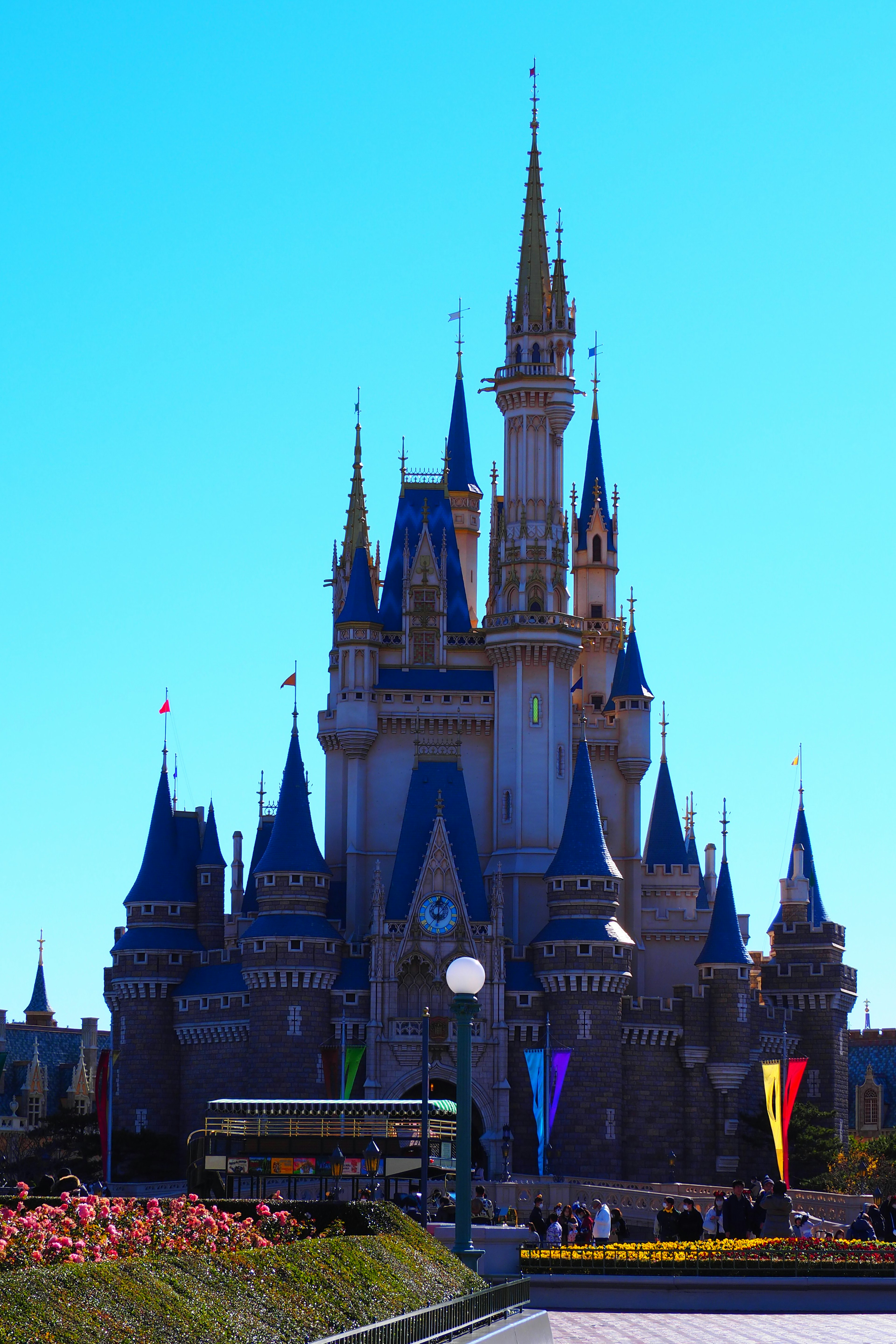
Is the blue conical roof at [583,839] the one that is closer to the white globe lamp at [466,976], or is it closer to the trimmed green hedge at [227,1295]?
the white globe lamp at [466,976]

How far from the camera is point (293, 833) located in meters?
71.4

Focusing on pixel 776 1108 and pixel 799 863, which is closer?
pixel 776 1108

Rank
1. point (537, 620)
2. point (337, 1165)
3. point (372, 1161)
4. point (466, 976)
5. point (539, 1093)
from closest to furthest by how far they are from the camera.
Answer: point (466, 976) < point (337, 1165) < point (372, 1161) < point (539, 1093) < point (537, 620)

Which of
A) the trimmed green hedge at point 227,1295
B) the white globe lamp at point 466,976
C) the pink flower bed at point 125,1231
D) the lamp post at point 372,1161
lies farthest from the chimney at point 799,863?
the trimmed green hedge at point 227,1295

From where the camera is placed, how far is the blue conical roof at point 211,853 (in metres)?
78.4

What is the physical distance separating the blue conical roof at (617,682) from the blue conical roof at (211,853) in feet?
50.7

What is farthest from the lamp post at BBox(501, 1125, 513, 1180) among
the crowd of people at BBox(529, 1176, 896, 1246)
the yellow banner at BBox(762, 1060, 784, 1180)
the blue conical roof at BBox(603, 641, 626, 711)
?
the crowd of people at BBox(529, 1176, 896, 1246)

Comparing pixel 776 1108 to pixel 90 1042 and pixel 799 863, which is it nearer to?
pixel 799 863

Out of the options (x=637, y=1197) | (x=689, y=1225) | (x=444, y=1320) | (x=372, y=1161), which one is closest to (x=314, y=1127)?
(x=372, y=1161)

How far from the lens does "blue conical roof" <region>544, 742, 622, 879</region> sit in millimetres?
70250

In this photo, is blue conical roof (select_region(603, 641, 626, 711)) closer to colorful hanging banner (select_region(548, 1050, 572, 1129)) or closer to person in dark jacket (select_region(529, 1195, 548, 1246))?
colorful hanging banner (select_region(548, 1050, 572, 1129))

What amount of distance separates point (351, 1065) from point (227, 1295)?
5190 centimetres

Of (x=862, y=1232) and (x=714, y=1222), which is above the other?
(x=862, y=1232)

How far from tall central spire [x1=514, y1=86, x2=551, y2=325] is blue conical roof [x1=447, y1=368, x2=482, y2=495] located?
8.29 m
